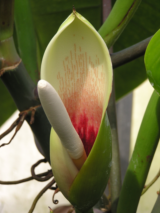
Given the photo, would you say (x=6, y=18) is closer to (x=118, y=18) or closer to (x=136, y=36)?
(x=118, y=18)

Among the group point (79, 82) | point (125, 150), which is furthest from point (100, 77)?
point (125, 150)

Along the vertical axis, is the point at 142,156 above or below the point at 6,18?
below

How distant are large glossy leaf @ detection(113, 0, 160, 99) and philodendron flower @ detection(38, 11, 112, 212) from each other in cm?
34

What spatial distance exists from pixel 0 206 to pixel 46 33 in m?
0.38

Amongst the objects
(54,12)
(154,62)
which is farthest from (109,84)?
(54,12)

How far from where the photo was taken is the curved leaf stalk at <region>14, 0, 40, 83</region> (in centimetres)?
32

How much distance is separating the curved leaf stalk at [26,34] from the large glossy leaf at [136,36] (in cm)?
27

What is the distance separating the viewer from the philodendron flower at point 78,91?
0.19m

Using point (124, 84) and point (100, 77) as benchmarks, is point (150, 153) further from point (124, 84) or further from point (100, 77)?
point (124, 84)

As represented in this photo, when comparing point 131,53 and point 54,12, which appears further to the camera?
point 54,12

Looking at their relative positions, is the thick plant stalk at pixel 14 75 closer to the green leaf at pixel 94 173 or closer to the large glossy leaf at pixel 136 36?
the green leaf at pixel 94 173

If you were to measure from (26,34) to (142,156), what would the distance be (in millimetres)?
201

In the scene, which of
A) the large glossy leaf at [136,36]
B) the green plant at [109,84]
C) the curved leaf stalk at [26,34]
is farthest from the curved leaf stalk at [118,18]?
the large glossy leaf at [136,36]

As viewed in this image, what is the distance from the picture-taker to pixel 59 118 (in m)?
0.18
